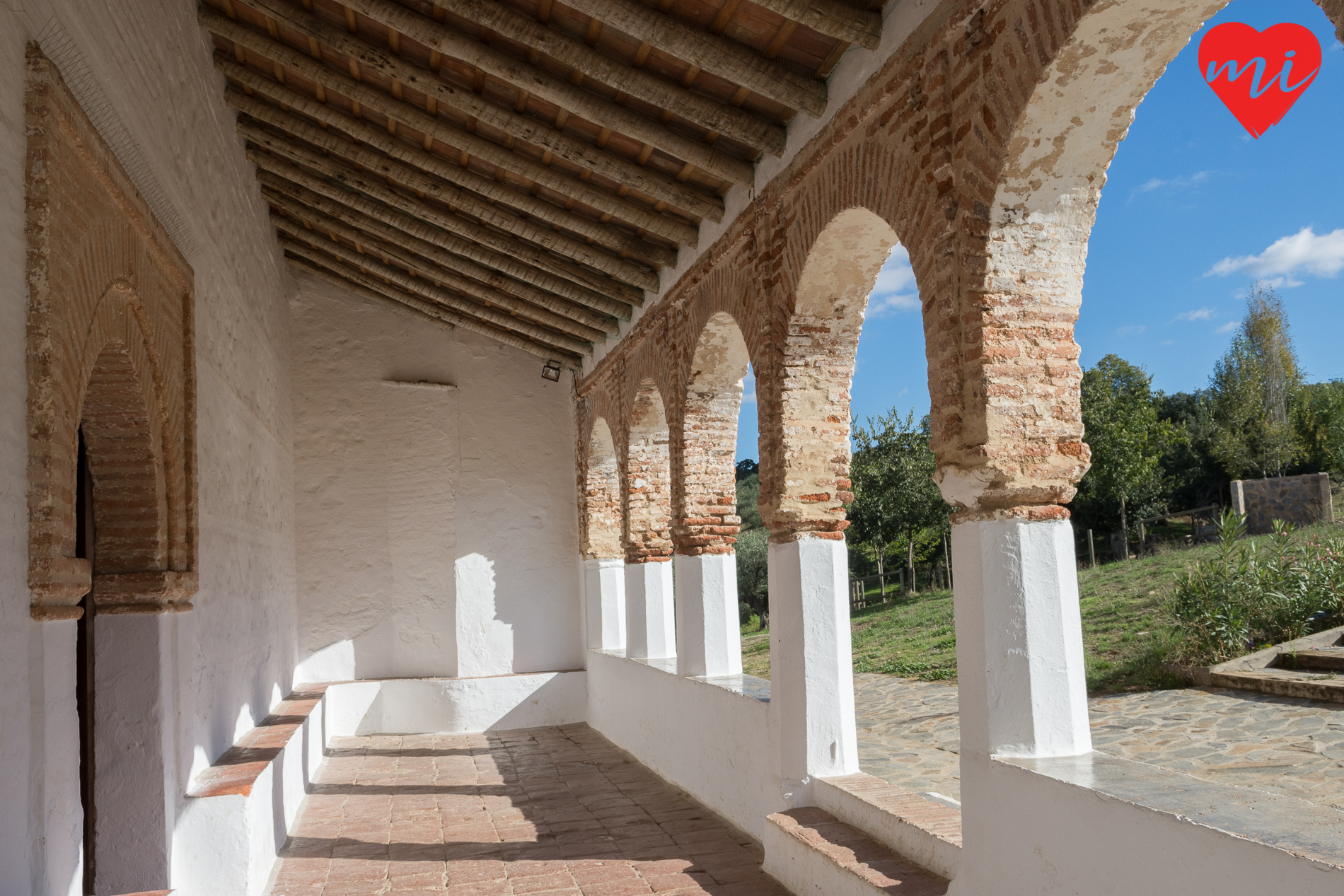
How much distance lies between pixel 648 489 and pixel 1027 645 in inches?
207

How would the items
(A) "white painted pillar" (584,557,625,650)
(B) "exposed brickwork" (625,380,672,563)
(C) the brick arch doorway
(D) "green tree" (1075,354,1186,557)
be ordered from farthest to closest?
(D) "green tree" (1075,354,1186,557) < (A) "white painted pillar" (584,557,625,650) < (B) "exposed brickwork" (625,380,672,563) < (C) the brick arch doorway

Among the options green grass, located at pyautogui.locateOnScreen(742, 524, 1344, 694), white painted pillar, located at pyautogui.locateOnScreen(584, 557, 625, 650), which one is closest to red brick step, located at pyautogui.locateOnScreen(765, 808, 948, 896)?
green grass, located at pyautogui.locateOnScreen(742, 524, 1344, 694)

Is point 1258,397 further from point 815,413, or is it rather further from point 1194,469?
point 815,413

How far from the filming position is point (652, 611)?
838 cm

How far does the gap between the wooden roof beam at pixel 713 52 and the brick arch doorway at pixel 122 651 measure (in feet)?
8.00

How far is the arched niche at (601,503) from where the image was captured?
9.94 m

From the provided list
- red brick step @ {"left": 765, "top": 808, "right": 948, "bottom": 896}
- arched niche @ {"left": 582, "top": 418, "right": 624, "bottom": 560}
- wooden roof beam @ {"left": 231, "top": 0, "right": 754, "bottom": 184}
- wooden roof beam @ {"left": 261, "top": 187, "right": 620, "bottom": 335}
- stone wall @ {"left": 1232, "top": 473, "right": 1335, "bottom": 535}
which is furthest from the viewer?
stone wall @ {"left": 1232, "top": 473, "right": 1335, "bottom": 535}

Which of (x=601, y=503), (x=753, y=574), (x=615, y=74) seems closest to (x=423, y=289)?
(x=601, y=503)

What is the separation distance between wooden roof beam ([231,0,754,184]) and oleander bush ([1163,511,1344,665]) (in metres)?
6.30

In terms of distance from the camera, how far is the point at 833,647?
Answer: 198 inches

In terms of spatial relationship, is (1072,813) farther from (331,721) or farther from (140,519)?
(331,721)

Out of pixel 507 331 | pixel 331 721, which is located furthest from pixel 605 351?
pixel 331 721

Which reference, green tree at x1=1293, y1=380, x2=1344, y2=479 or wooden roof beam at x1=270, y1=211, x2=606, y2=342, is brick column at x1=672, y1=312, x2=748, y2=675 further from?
green tree at x1=1293, y1=380, x2=1344, y2=479

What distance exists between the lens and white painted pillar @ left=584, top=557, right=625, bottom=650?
31.7ft
